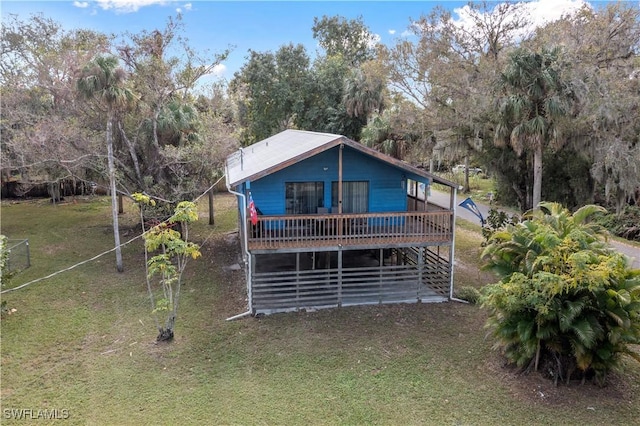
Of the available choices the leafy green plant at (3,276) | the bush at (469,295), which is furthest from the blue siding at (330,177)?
the leafy green plant at (3,276)

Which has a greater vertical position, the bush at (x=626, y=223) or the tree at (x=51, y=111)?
the tree at (x=51, y=111)

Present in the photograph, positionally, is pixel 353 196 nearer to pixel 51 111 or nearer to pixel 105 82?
pixel 105 82

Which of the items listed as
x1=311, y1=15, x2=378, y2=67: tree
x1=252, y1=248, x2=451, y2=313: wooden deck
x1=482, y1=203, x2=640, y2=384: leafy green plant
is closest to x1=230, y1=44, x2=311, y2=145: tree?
x1=311, y1=15, x2=378, y2=67: tree

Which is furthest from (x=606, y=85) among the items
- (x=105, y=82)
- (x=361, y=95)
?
(x=105, y=82)

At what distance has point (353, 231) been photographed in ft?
46.2

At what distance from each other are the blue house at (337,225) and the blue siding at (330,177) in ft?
0.11

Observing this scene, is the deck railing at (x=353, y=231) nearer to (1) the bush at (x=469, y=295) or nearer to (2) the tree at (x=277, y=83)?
(1) the bush at (x=469, y=295)

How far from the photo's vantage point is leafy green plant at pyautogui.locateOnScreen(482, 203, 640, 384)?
8.66 m

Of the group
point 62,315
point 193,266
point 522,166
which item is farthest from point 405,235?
point 522,166

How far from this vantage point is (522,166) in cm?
2438

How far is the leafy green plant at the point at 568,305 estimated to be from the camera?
8656 millimetres

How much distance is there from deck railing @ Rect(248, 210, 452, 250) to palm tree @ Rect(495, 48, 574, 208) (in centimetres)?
729

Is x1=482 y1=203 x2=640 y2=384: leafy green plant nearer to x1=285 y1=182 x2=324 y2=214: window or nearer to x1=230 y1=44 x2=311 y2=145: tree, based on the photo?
x1=285 y1=182 x2=324 y2=214: window

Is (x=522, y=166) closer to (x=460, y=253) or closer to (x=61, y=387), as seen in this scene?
(x=460, y=253)
